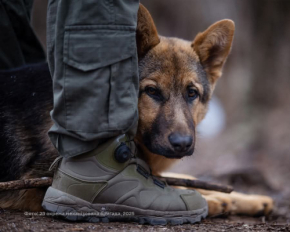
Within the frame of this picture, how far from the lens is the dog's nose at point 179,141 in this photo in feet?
9.28

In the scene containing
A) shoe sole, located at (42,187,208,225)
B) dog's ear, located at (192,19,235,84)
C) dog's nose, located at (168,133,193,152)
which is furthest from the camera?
dog's ear, located at (192,19,235,84)

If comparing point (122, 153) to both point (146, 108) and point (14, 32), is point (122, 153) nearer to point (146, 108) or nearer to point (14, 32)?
point (146, 108)

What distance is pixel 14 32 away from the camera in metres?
3.84

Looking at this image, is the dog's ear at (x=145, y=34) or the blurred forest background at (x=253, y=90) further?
the blurred forest background at (x=253, y=90)

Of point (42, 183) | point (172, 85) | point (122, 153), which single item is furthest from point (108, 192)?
point (172, 85)

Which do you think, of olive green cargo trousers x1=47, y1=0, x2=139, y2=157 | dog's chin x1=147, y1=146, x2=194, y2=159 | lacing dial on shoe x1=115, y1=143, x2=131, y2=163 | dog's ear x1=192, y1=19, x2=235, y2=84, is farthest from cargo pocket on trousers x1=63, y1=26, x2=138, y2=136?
dog's ear x1=192, y1=19, x2=235, y2=84

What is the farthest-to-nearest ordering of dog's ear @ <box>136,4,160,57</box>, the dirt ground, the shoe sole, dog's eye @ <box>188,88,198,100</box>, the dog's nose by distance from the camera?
dog's eye @ <box>188,88,198,100</box>, dog's ear @ <box>136,4,160,57</box>, the dog's nose, the shoe sole, the dirt ground

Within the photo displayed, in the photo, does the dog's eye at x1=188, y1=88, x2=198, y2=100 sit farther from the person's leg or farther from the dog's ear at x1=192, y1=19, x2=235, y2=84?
the person's leg

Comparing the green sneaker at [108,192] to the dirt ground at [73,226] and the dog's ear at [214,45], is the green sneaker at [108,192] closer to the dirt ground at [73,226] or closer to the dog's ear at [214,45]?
the dirt ground at [73,226]

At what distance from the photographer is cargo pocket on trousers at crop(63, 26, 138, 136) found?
235cm

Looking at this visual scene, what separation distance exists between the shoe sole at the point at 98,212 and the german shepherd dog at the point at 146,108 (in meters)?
0.39

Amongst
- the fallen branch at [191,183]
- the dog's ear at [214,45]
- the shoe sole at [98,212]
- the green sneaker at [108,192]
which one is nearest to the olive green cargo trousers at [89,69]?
the green sneaker at [108,192]


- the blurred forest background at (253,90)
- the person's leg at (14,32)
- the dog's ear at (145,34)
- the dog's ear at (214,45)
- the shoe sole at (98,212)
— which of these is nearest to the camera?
the shoe sole at (98,212)

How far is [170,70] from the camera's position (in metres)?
3.24
